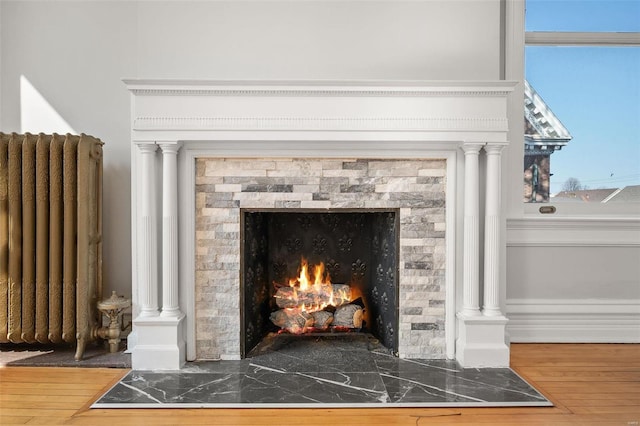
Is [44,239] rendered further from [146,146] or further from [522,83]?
[522,83]

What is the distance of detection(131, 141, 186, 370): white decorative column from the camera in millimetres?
2162

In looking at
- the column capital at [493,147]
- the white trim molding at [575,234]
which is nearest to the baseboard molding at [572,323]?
the white trim molding at [575,234]

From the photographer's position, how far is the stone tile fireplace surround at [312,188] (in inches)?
85.2

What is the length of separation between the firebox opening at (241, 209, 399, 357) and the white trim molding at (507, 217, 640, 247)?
89 cm

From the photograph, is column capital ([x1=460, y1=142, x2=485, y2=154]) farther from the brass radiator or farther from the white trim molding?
the brass radiator

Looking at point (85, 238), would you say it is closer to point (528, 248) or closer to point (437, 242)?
point (437, 242)

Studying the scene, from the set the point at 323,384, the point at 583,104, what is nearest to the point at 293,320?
the point at 323,384

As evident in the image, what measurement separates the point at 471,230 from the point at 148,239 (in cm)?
162

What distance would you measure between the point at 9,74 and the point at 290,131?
1.84 metres

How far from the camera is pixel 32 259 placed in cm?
232

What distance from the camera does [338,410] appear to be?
1.77 meters

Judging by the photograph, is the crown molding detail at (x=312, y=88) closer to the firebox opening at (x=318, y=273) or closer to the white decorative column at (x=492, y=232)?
the white decorative column at (x=492, y=232)

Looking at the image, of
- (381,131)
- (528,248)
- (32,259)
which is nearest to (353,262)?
(381,131)

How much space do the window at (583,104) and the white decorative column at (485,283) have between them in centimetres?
70
